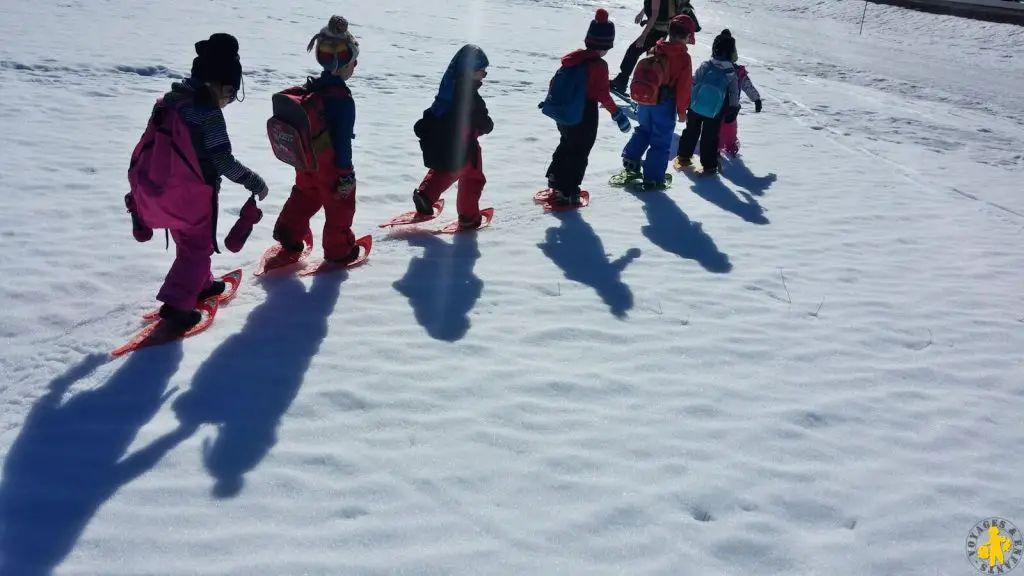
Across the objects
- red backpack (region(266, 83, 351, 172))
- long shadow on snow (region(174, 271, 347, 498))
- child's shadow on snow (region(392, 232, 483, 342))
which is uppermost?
red backpack (region(266, 83, 351, 172))

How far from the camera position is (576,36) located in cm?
1747

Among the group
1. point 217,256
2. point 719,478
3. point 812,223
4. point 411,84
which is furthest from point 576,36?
point 719,478

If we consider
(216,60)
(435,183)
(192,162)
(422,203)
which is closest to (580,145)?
(435,183)

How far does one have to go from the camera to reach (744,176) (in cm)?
888

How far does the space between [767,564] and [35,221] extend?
19.0ft

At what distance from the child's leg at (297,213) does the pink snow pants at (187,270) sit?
941 mm

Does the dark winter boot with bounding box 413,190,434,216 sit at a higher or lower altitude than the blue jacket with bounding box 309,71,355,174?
lower

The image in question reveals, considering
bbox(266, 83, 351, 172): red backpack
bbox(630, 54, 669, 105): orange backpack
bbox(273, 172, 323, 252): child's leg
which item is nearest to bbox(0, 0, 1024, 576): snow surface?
bbox(273, 172, 323, 252): child's leg

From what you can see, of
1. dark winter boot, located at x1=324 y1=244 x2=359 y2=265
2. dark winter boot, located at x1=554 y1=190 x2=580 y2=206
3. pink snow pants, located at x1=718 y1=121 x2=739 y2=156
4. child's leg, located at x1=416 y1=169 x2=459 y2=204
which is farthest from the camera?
pink snow pants, located at x1=718 y1=121 x2=739 y2=156

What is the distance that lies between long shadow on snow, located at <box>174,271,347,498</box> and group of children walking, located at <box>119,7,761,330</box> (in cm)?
39

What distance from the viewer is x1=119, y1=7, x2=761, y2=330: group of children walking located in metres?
4.04

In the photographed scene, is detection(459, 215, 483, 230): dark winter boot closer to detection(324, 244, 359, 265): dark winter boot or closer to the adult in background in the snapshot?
detection(324, 244, 359, 265): dark winter boot

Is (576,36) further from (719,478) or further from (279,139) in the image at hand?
(719,478)

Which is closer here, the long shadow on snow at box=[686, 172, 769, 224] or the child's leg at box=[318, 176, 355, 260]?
the child's leg at box=[318, 176, 355, 260]
